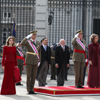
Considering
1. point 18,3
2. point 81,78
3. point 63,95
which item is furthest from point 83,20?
point 63,95

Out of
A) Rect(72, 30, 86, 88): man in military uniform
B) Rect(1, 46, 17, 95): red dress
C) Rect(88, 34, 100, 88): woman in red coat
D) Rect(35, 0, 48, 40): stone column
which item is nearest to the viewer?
Rect(1, 46, 17, 95): red dress

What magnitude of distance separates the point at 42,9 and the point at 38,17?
1.31 ft

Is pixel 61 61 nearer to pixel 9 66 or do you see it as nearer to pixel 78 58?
pixel 78 58

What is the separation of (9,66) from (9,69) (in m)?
0.08

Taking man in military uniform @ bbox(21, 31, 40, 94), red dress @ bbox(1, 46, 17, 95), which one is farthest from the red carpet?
red dress @ bbox(1, 46, 17, 95)

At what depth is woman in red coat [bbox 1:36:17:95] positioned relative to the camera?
11.0 metres

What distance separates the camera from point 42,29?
Result: 18.4 meters

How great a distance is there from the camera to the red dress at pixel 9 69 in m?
11.0

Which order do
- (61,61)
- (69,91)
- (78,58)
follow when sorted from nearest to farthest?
(69,91), (78,58), (61,61)

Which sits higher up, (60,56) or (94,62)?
(60,56)

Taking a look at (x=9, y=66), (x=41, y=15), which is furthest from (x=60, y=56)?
(x=41, y=15)

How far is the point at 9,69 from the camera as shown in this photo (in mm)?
11055

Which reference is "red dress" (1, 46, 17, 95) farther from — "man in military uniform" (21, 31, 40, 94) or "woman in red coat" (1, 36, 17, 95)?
"man in military uniform" (21, 31, 40, 94)

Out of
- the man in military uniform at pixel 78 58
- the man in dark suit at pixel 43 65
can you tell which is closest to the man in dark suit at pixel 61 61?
the man in dark suit at pixel 43 65
